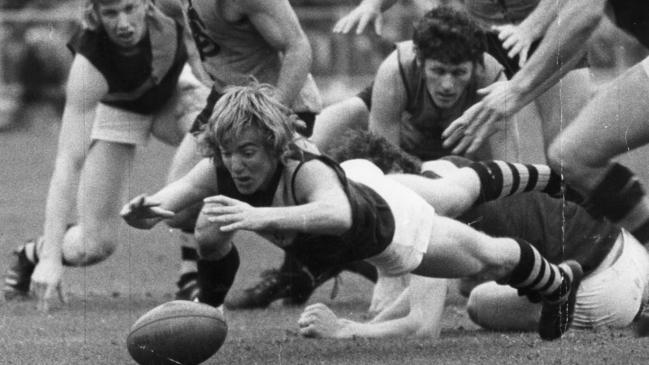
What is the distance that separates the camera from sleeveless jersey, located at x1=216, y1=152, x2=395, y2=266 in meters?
6.37

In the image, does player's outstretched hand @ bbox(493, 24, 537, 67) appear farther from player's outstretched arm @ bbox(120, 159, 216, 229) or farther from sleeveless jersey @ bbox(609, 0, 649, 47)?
player's outstretched arm @ bbox(120, 159, 216, 229)

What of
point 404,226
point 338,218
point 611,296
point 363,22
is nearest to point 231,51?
point 363,22

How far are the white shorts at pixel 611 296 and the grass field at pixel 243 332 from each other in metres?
0.15

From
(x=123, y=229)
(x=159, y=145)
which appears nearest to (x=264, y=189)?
(x=123, y=229)

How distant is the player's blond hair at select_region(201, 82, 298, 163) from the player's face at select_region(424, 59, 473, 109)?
2039 millimetres

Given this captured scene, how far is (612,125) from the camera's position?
6.57 m

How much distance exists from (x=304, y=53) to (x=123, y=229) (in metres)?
5.31

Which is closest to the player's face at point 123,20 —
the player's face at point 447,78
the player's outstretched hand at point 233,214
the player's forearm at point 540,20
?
the player's face at point 447,78

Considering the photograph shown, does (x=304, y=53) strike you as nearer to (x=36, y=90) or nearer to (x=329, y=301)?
(x=329, y=301)

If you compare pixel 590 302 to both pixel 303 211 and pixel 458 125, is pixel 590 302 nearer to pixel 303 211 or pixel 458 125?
pixel 458 125

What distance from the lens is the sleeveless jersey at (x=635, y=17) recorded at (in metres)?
6.88

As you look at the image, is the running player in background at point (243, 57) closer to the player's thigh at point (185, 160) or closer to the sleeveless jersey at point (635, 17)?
the player's thigh at point (185, 160)

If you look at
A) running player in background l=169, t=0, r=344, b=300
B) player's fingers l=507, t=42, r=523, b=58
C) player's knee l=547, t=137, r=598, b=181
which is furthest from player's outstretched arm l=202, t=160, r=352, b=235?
player's fingers l=507, t=42, r=523, b=58

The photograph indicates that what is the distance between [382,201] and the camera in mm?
6605
